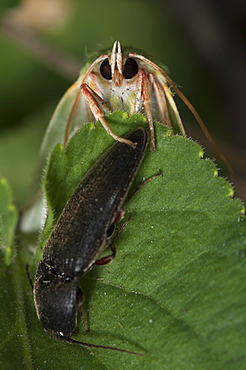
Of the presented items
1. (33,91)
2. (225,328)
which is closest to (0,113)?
(33,91)

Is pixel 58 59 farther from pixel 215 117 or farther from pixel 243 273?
pixel 243 273

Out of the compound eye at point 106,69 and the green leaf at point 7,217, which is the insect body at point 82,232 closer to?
the green leaf at point 7,217

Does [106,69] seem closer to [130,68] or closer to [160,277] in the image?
[130,68]

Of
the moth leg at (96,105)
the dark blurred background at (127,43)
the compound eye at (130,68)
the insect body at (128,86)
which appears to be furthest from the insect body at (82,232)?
the dark blurred background at (127,43)

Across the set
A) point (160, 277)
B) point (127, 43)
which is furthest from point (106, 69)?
point (127, 43)

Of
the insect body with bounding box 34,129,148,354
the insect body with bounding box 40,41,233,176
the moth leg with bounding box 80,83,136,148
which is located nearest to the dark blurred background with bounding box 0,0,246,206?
the insect body with bounding box 40,41,233,176

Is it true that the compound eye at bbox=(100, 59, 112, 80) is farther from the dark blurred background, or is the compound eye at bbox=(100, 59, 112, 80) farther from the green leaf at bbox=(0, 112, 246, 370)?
the dark blurred background
